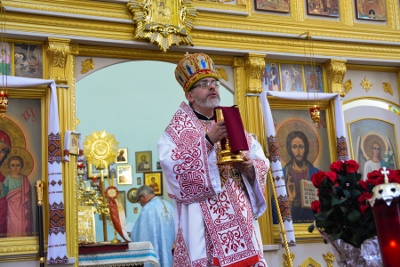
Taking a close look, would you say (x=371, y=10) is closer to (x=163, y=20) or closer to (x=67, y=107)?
(x=163, y=20)

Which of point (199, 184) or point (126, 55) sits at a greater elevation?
point (126, 55)

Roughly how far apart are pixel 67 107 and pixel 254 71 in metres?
3.07

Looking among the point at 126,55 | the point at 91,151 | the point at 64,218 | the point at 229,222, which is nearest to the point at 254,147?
the point at 229,222

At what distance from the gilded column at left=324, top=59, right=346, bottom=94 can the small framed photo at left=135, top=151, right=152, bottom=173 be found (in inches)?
192

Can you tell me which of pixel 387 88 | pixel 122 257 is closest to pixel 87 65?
pixel 122 257

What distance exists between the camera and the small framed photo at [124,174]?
1388cm

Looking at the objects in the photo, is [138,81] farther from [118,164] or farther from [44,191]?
[44,191]

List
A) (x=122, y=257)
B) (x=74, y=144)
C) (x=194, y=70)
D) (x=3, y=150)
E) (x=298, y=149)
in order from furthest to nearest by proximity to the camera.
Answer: (x=298, y=149) < (x=122, y=257) < (x=74, y=144) < (x=3, y=150) < (x=194, y=70)

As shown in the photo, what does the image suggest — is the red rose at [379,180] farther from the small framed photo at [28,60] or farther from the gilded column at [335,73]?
the gilded column at [335,73]

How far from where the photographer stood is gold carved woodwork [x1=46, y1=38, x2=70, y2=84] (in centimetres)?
868

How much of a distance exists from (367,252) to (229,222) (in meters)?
2.40

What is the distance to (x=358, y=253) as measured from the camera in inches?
119

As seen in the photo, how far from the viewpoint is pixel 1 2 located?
27.5 ft

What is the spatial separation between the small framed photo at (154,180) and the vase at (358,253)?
Result: 10.9 metres
